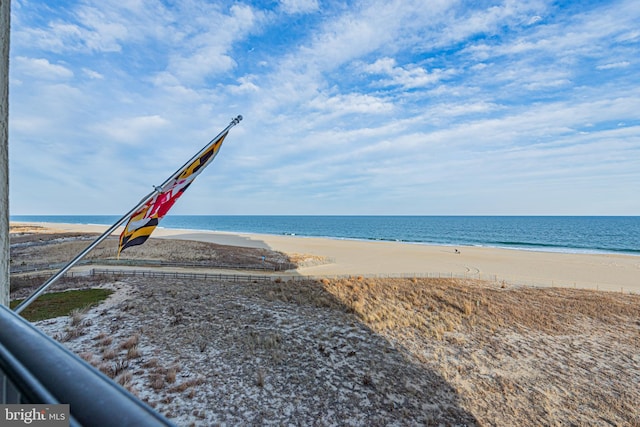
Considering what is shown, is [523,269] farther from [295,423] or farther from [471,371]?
[295,423]

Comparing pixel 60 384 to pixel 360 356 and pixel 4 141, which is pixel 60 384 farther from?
pixel 360 356

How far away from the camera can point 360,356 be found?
1119 centimetres

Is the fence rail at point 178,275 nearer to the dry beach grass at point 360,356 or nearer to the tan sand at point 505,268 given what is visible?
the dry beach grass at point 360,356

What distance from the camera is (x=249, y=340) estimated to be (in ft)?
39.2

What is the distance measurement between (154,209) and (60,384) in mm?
4882

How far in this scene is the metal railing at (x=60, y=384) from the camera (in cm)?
84

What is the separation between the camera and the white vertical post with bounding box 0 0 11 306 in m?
2.94

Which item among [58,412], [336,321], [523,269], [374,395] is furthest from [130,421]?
[523,269]

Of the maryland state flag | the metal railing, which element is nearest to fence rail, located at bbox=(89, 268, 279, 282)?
the maryland state flag

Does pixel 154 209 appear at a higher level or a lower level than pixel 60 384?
higher

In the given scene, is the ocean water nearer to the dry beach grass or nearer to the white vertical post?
the dry beach grass

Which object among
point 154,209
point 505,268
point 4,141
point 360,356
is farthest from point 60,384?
point 505,268

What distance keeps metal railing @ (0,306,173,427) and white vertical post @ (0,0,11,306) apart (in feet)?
7.80

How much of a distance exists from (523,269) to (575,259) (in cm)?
1420
